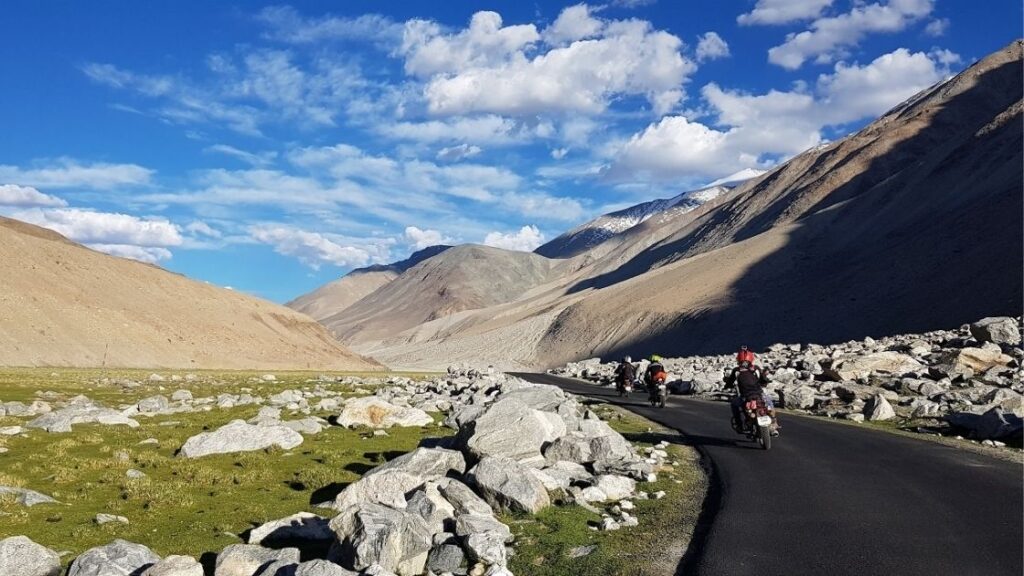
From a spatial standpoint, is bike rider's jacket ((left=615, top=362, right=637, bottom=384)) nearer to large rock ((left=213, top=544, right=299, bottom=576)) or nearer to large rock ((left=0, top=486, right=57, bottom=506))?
large rock ((left=0, top=486, right=57, bottom=506))

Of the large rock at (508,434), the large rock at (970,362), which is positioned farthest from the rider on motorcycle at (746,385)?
the large rock at (970,362)

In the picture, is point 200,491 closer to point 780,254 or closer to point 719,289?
point 719,289

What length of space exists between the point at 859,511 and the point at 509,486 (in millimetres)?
6034

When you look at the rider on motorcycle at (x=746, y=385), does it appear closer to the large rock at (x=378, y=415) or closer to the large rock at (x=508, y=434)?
the large rock at (x=508, y=434)

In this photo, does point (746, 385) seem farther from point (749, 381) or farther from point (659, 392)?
point (659, 392)

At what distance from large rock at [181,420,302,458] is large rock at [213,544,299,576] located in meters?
11.0

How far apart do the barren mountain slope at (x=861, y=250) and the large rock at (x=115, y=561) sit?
236 ft

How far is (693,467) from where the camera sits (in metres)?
16.0

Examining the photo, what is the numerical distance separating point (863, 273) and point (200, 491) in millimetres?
98516

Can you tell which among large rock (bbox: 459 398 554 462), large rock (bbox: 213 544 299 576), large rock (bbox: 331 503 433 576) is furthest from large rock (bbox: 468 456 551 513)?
large rock (bbox: 213 544 299 576)

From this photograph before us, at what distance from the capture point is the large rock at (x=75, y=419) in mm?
24734

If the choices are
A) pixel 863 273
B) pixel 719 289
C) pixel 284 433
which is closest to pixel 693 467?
pixel 284 433

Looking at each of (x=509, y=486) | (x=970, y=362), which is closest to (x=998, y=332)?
(x=970, y=362)

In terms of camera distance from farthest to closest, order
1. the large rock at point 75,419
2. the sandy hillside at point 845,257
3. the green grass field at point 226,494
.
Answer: the sandy hillside at point 845,257 < the large rock at point 75,419 < the green grass field at point 226,494
